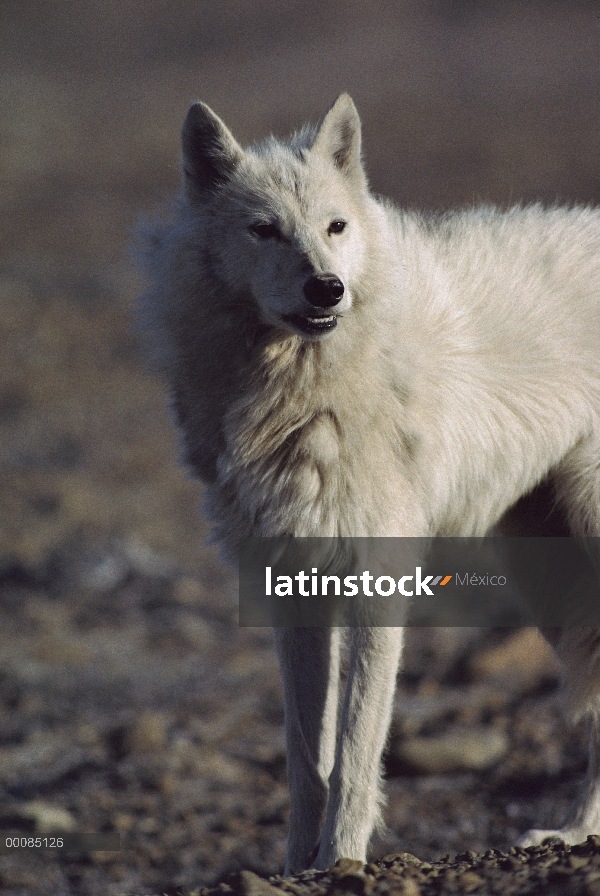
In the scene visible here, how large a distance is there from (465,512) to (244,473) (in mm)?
1132

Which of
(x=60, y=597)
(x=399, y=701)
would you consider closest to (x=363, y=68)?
(x=60, y=597)

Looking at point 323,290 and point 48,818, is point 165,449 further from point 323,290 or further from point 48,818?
point 323,290

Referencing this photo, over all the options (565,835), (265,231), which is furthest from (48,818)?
(265,231)

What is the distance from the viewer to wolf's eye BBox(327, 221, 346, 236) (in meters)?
4.22

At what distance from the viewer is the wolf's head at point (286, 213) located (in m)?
4.01

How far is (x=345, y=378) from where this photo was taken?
4.34 meters

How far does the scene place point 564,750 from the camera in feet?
21.8

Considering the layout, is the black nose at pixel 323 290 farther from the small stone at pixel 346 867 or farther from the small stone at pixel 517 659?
the small stone at pixel 517 659

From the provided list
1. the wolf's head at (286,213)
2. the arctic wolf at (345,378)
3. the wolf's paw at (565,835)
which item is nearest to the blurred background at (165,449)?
the wolf's head at (286,213)

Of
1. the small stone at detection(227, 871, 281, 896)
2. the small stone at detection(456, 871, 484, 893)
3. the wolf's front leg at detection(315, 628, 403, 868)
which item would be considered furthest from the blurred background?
Answer: the small stone at detection(456, 871, 484, 893)

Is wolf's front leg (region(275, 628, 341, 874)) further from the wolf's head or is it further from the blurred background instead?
the wolf's head

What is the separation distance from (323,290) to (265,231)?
16.8 inches

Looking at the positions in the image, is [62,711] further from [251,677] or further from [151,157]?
[151,157]

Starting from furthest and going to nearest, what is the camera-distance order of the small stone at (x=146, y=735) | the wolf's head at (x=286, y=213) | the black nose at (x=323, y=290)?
1. the small stone at (x=146, y=735)
2. the wolf's head at (x=286, y=213)
3. the black nose at (x=323, y=290)
